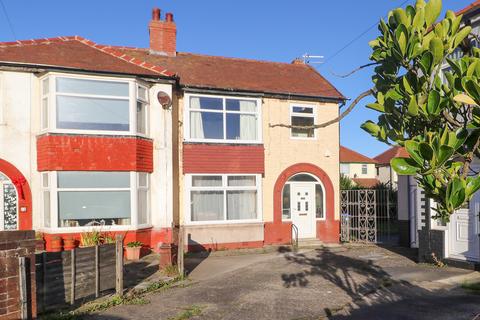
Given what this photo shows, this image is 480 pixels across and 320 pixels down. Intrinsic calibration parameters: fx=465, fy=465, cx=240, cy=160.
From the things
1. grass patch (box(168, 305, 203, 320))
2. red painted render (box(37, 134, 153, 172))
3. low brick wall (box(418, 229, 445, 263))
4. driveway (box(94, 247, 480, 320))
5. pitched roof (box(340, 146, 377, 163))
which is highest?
pitched roof (box(340, 146, 377, 163))

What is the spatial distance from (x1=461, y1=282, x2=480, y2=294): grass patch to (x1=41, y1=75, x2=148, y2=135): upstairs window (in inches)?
370

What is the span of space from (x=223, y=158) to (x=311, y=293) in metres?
7.17

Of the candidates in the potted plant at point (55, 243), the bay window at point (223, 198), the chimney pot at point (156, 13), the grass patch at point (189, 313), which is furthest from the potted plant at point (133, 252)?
the chimney pot at point (156, 13)

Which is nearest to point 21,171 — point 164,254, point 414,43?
point 164,254

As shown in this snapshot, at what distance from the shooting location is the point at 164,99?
1437 centimetres

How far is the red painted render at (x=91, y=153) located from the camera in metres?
12.8

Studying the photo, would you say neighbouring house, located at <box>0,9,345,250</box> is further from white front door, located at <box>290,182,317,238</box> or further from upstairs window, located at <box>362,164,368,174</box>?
upstairs window, located at <box>362,164,368,174</box>

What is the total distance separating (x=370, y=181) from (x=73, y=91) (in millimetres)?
37876

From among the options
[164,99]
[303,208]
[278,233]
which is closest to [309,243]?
[278,233]

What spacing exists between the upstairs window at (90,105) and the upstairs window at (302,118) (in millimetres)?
5721

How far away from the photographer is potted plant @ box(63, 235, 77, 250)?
12.7 metres

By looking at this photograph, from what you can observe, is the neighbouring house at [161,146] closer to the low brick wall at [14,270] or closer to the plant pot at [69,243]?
the plant pot at [69,243]

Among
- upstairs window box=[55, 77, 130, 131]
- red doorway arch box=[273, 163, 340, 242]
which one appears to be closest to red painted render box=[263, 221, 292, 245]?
red doorway arch box=[273, 163, 340, 242]

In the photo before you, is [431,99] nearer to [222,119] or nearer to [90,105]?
[90,105]
